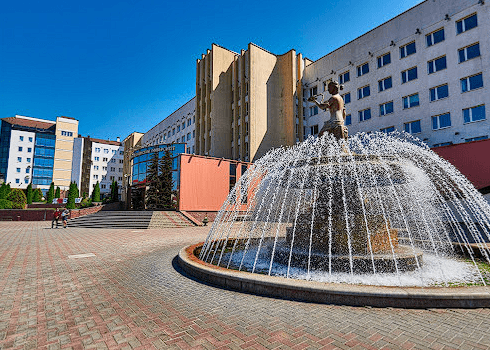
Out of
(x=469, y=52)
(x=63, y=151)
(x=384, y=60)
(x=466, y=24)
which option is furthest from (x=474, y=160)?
(x=63, y=151)

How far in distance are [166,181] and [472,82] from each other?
104 feet

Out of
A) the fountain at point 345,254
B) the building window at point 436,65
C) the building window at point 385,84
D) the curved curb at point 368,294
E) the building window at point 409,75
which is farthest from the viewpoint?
the building window at point 385,84

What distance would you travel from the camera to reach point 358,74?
31.5m

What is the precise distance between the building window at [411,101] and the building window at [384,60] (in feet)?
16.4

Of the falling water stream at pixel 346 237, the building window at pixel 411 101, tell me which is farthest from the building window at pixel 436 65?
the falling water stream at pixel 346 237

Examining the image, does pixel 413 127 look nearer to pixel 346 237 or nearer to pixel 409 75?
pixel 409 75

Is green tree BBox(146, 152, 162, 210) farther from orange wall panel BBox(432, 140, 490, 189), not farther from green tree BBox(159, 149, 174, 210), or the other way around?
orange wall panel BBox(432, 140, 490, 189)

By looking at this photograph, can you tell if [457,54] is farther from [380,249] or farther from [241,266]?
[241,266]

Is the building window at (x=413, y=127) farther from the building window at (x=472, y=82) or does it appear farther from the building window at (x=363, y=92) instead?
the building window at (x=363, y=92)

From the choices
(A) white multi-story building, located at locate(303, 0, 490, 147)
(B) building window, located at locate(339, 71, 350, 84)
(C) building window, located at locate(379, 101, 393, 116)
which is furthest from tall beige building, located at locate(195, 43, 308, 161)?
(C) building window, located at locate(379, 101, 393, 116)

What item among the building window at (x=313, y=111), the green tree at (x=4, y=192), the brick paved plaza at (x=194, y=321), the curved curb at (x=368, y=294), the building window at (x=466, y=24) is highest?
the building window at (x=466, y=24)

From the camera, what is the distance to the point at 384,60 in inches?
1144

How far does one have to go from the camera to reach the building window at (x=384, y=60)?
28683 millimetres

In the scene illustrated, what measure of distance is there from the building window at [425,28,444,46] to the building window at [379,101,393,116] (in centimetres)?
618
